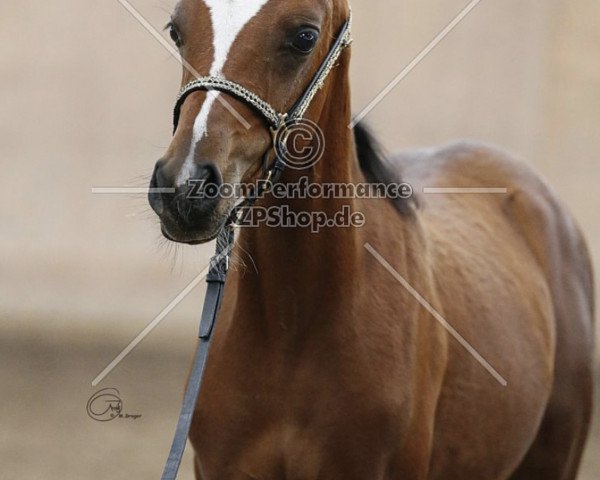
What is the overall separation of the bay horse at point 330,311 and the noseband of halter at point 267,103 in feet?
0.06

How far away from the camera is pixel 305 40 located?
2.49 metres

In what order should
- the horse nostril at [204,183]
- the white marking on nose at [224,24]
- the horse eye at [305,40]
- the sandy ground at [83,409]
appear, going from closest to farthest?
the horse nostril at [204,183] → the white marking on nose at [224,24] → the horse eye at [305,40] → the sandy ground at [83,409]

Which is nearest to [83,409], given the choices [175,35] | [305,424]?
[305,424]

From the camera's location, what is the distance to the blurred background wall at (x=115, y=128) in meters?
8.05

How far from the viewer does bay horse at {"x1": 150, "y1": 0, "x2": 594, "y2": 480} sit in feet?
7.82

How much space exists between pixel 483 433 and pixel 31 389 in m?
4.51

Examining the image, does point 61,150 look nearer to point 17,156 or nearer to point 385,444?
point 17,156

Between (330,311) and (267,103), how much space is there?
656 mm

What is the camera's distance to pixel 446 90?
856 centimetres

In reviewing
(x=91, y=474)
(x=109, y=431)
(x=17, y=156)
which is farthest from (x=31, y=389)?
(x=17, y=156)

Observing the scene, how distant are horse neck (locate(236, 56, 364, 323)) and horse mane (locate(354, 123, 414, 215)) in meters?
0.31
